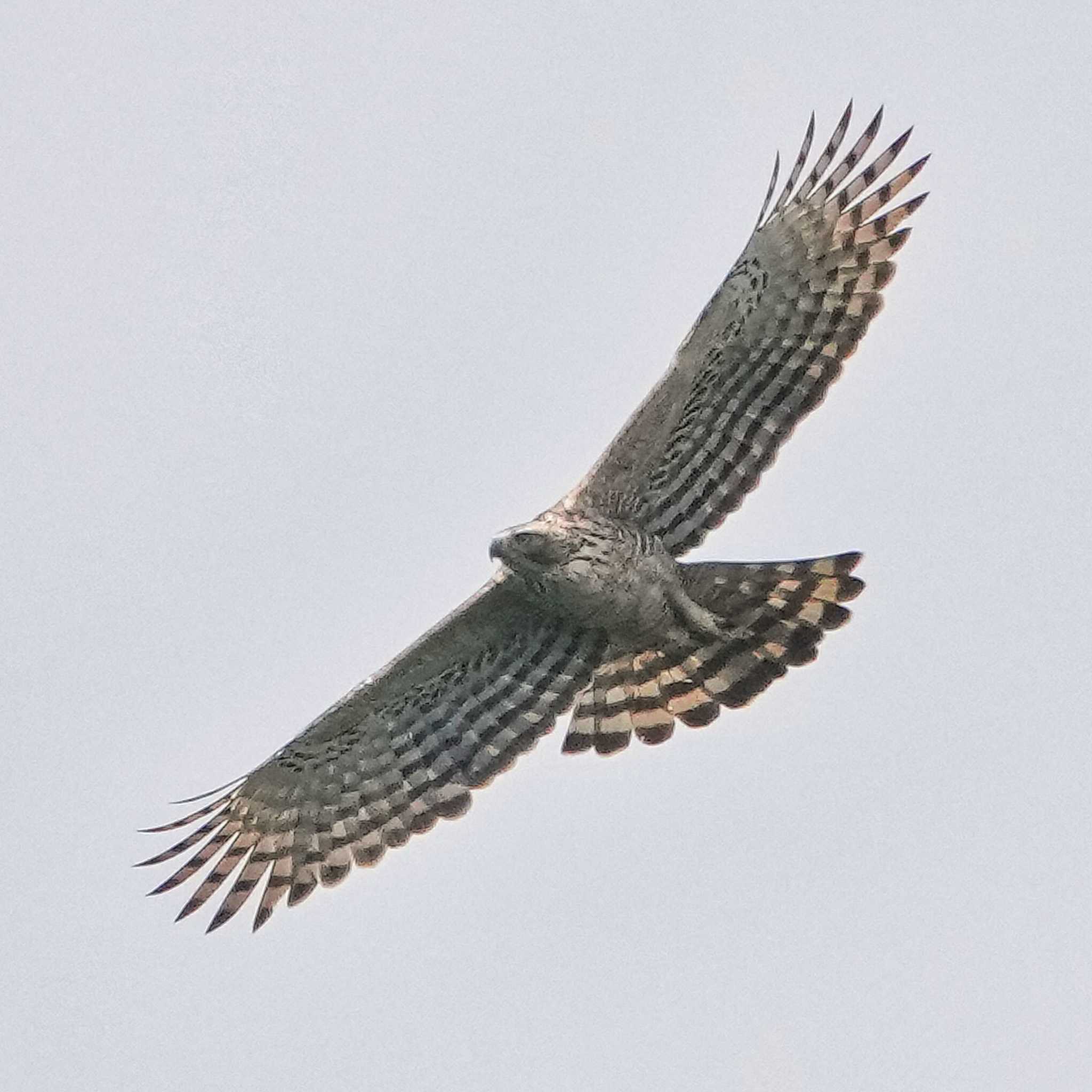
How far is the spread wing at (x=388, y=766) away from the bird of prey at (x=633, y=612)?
12mm

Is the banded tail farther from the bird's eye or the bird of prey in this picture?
the bird's eye

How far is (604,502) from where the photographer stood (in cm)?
1958

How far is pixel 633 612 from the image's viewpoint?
64.2 feet

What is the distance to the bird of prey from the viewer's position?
19.5 m

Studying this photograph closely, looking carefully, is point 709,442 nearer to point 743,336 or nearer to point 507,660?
point 743,336

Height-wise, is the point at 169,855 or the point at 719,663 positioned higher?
the point at 169,855

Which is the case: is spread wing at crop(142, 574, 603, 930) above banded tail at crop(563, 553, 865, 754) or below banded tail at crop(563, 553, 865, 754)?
above

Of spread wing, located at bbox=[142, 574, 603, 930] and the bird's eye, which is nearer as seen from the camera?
the bird's eye

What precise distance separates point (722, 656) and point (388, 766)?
226 cm

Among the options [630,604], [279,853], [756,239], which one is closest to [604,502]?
[630,604]

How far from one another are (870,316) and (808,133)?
1.21 m

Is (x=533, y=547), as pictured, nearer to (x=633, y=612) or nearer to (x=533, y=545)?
(x=533, y=545)

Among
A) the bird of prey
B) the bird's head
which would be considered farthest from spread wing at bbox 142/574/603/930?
the bird's head

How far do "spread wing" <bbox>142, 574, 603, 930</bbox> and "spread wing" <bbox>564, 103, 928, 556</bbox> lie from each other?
125 centimetres
